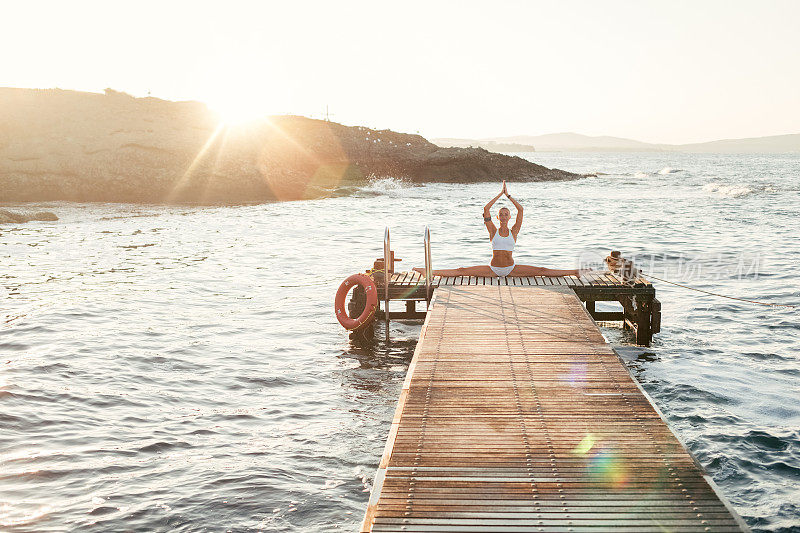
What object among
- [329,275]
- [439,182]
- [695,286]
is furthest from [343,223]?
[439,182]

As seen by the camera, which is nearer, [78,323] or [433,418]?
[433,418]

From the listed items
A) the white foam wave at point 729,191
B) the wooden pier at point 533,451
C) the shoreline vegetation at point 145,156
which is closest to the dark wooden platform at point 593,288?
the wooden pier at point 533,451

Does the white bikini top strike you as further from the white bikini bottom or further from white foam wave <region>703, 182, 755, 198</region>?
white foam wave <region>703, 182, 755, 198</region>

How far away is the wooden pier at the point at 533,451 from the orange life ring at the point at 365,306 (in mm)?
4238

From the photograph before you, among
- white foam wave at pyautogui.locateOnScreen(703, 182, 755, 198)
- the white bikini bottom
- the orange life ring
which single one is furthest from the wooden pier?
white foam wave at pyautogui.locateOnScreen(703, 182, 755, 198)

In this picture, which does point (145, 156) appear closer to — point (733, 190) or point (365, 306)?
point (365, 306)

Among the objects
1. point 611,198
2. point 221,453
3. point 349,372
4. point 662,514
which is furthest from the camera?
point 611,198

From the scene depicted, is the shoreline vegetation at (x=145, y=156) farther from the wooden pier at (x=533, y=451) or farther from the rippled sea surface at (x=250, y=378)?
the wooden pier at (x=533, y=451)

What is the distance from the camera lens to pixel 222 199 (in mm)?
52656

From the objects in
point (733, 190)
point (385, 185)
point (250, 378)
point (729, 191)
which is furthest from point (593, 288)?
point (733, 190)

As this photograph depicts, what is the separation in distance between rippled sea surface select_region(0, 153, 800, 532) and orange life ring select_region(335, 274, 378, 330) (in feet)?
1.79

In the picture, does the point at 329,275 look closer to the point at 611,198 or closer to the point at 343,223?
the point at 343,223

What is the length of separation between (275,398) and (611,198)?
182 ft

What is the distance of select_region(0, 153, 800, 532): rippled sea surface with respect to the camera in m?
8.17
